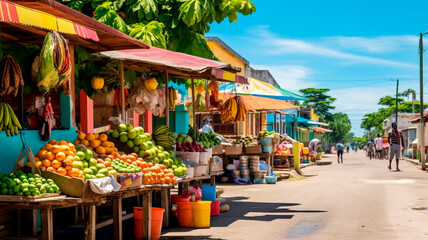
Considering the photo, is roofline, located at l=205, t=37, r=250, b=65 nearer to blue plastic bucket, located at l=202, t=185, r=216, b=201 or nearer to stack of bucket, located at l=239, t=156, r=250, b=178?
stack of bucket, located at l=239, t=156, r=250, b=178

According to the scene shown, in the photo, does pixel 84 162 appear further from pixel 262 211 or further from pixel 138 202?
pixel 262 211

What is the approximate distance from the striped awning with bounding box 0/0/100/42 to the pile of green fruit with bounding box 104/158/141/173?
6.29 feet

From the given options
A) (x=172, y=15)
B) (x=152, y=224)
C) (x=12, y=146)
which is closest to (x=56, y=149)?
(x=12, y=146)

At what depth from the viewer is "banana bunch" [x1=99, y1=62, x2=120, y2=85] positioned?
11.1 meters

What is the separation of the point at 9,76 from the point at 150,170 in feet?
8.67

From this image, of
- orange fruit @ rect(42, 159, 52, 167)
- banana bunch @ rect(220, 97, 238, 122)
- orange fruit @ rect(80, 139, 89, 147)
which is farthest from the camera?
banana bunch @ rect(220, 97, 238, 122)

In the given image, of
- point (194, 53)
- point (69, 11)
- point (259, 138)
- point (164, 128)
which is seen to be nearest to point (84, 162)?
point (69, 11)

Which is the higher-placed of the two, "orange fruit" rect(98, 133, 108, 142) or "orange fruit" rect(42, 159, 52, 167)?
"orange fruit" rect(98, 133, 108, 142)

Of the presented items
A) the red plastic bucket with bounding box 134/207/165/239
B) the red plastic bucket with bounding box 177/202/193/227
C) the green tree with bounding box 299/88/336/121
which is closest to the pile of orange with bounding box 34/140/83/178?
the red plastic bucket with bounding box 134/207/165/239

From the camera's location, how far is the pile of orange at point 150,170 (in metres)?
8.62

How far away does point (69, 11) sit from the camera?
7.16m

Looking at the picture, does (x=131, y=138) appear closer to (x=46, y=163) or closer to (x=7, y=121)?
(x=46, y=163)

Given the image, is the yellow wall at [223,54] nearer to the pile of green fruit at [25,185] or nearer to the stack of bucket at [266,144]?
the stack of bucket at [266,144]

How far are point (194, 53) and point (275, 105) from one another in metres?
6.82
